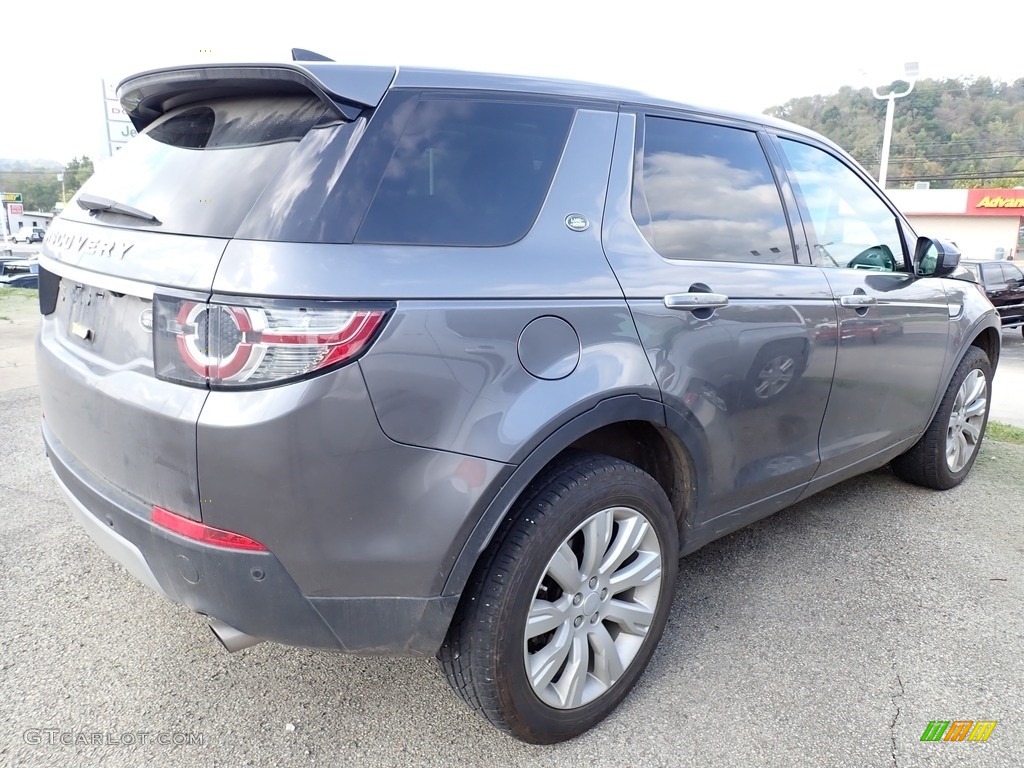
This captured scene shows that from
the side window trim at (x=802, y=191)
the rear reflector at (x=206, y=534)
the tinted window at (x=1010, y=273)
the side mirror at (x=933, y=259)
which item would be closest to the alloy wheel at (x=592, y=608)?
the rear reflector at (x=206, y=534)

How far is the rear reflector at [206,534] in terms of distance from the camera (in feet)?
5.49

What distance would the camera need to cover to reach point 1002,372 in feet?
32.3

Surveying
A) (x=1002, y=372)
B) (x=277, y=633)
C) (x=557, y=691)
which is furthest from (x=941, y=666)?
(x=1002, y=372)

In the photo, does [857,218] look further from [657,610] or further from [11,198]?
[11,198]

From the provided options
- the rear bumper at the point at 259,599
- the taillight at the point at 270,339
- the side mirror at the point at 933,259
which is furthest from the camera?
the side mirror at the point at 933,259

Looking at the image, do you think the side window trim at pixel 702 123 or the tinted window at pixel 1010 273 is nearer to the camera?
the side window trim at pixel 702 123

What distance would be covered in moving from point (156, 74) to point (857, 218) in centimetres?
284

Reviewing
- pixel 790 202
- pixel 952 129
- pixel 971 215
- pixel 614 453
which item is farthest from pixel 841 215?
pixel 952 129

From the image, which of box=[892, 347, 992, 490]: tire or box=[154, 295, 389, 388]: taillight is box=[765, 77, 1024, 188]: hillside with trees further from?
box=[154, 295, 389, 388]: taillight

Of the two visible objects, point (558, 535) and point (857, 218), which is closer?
point (558, 535)

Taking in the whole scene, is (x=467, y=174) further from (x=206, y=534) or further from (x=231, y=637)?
(x=231, y=637)

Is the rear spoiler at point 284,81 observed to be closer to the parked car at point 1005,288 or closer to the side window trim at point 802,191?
the side window trim at point 802,191

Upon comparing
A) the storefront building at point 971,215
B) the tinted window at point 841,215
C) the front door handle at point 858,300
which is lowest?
the storefront building at point 971,215
